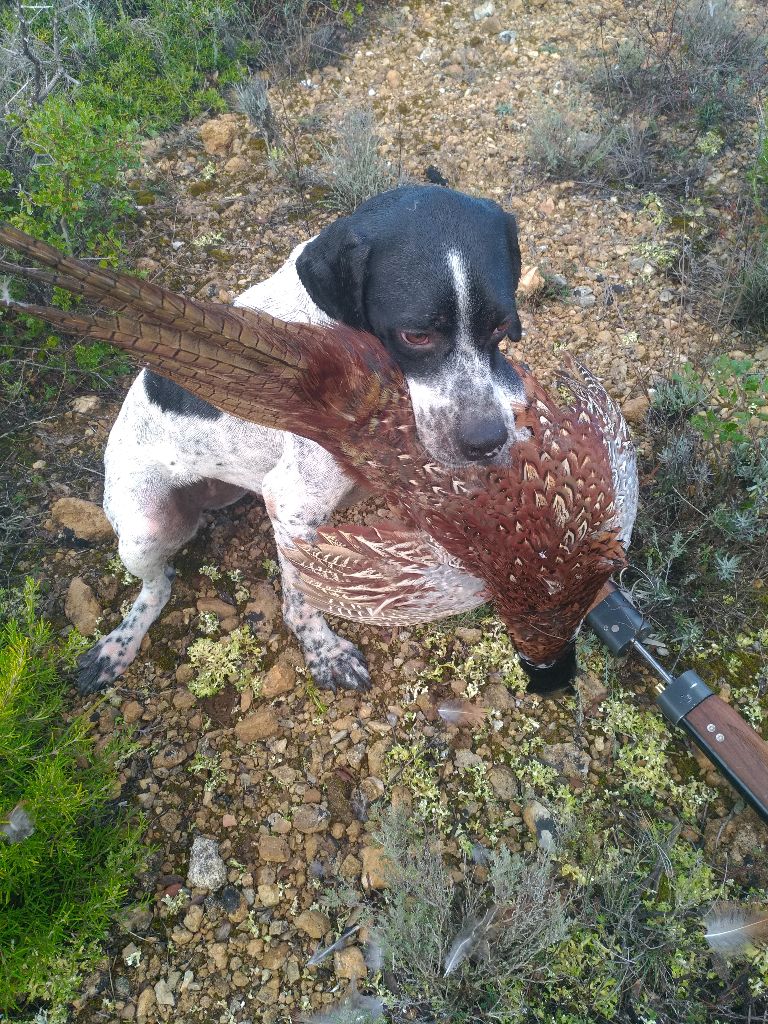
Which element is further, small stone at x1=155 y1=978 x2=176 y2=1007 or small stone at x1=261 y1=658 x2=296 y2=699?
small stone at x1=261 y1=658 x2=296 y2=699

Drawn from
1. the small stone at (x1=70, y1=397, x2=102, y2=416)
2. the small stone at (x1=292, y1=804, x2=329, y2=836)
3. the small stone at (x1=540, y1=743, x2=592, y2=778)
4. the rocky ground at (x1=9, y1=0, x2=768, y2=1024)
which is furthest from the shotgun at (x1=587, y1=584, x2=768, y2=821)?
the small stone at (x1=70, y1=397, x2=102, y2=416)

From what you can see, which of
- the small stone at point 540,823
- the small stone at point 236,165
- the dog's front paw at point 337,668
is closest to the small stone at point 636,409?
the dog's front paw at point 337,668

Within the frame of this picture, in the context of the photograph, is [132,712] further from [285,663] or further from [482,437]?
[482,437]

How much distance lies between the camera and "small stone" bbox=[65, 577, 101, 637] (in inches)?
129

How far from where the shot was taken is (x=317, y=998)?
235cm

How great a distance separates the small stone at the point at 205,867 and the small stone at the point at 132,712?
2.03ft

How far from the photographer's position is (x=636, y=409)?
11.5ft

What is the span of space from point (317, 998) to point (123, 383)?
3137mm

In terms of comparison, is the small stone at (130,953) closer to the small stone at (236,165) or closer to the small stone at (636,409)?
the small stone at (636,409)

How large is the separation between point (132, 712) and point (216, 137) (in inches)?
162

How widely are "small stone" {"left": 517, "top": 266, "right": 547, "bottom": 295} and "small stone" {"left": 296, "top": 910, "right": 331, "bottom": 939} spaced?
10.7 ft

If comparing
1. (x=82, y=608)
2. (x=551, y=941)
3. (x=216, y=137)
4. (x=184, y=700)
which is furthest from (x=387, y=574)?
(x=216, y=137)

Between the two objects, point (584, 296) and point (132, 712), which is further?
point (584, 296)

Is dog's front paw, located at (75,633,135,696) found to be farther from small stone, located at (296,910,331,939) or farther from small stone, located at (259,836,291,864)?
small stone, located at (296,910,331,939)
